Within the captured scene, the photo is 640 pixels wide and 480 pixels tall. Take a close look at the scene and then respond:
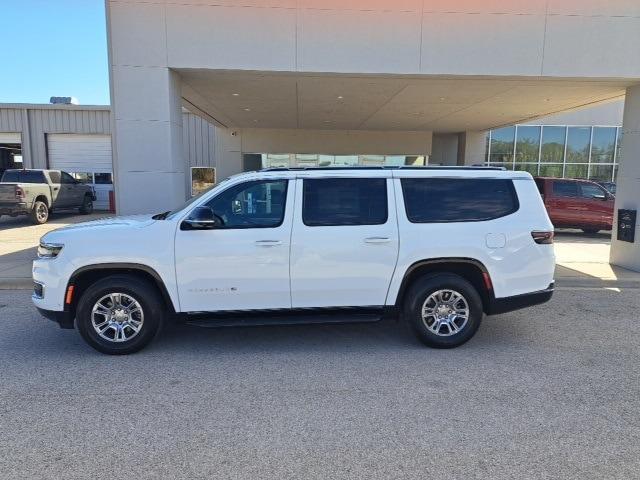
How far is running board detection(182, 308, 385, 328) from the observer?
4488 mm

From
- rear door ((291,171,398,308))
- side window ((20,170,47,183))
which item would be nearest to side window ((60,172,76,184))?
side window ((20,170,47,183))

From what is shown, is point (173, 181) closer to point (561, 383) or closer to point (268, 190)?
point (268, 190)

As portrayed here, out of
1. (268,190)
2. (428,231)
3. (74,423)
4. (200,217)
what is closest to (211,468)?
(74,423)

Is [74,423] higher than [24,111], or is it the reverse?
[24,111]

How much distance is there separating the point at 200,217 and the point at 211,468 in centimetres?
228

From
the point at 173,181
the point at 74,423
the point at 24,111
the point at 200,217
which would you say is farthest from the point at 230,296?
the point at 24,111

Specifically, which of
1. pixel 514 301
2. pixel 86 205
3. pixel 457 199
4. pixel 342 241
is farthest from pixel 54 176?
pixel 514 301

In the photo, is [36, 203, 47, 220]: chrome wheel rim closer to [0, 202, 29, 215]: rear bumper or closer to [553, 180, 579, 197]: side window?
[0, 202, 29, 215]: rear bumper

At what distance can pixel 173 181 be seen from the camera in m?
7.92

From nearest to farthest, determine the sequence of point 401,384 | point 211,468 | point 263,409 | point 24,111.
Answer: point 211,468
point 263,409
point 401,384
point 24,111

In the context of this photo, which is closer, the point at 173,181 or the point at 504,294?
the point at 504,294

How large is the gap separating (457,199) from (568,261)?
6.30 m

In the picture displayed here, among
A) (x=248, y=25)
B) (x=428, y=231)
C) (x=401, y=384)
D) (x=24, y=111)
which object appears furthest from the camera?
(x=24, y=111)

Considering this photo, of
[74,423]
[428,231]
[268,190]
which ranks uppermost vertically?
[268,190]
